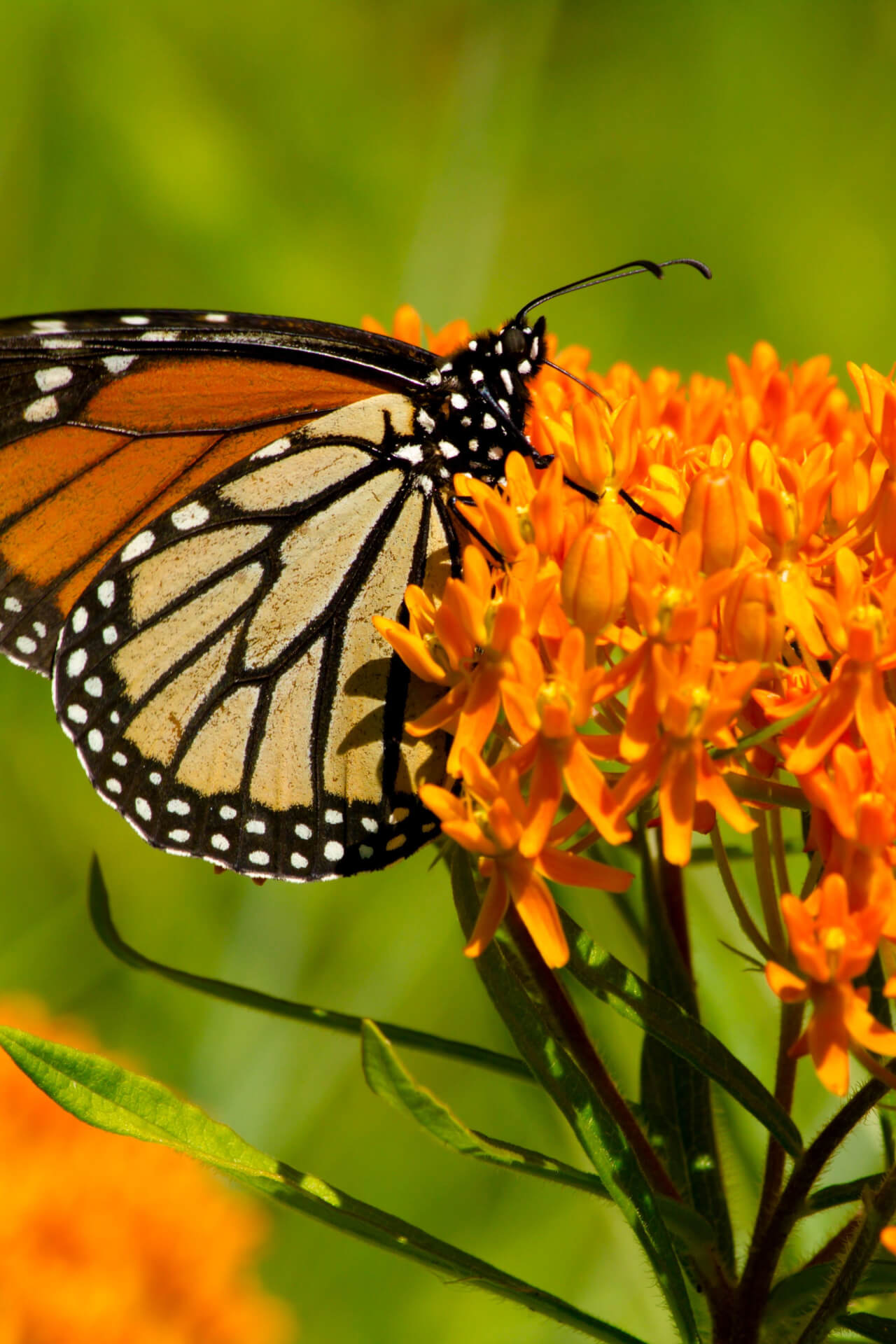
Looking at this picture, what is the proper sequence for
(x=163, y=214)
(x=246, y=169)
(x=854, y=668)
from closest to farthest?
(x=854, y=668)
(x=163, y=214)
(x=246, y=169)

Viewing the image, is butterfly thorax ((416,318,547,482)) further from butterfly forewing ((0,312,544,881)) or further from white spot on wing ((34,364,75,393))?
white spot on wing ((34,364,75,393))

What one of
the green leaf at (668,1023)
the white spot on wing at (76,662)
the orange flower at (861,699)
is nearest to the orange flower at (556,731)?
the green leaf at (668,1023)

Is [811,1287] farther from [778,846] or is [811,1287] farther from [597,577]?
[597,577]

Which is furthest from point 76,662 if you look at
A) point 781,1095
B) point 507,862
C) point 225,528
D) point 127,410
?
point 781,1095

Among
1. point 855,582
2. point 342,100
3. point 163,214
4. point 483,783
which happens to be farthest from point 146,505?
point 342,100

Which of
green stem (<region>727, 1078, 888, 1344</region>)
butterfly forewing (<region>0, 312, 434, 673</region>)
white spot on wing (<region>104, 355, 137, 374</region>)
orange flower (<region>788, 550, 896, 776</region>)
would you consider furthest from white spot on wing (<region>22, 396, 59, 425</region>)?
green stem (<region>727, 1078, 888, 1344</region>)

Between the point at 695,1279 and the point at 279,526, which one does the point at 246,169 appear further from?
the point at 695,1279
